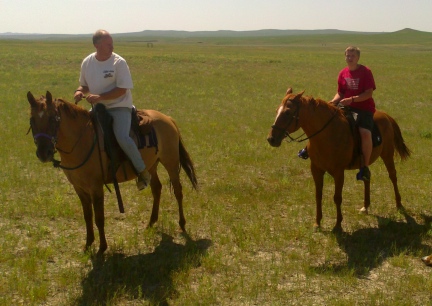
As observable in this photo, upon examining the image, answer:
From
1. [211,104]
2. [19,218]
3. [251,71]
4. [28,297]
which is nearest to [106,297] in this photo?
[28,297]

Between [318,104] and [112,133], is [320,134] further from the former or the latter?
[112,133]

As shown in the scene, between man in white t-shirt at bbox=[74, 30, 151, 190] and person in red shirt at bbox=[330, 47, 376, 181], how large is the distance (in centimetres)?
329

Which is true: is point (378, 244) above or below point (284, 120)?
below

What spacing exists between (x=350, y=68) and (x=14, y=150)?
333 inches

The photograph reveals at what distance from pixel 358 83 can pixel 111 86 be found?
12.2 feet

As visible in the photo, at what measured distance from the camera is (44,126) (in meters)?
4.86

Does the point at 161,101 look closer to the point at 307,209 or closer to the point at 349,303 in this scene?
the point at 307,209

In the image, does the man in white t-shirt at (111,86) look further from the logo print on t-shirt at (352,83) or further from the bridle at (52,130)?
the logo print on t-shirt at (352,83)

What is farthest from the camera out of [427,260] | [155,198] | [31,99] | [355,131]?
[155,198]

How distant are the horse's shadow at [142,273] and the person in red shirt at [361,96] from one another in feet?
9.24

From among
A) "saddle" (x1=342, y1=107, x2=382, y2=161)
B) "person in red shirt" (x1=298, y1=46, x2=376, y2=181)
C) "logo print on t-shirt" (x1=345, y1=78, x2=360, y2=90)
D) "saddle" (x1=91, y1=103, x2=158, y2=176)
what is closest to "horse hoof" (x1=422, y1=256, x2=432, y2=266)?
"person in red shirt" (x1=298, y1=46, x2=376, y2=181)

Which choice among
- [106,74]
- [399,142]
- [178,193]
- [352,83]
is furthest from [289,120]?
[399,142]

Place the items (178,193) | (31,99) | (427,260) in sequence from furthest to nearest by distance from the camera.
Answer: (178,193)
(427,260)
(31,99)

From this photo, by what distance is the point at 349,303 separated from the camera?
4.62 m
